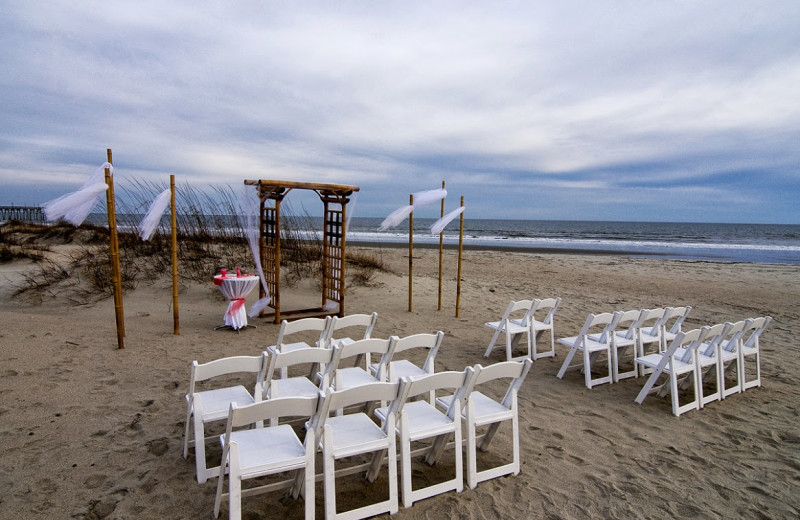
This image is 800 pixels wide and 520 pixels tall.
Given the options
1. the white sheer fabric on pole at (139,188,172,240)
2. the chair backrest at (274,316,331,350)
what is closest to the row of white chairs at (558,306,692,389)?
the chair backrest at (274,316,331,350)

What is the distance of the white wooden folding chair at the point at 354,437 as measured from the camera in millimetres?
2350

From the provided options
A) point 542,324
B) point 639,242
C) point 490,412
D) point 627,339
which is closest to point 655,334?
point 627,339

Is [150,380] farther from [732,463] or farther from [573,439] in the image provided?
[732,463]

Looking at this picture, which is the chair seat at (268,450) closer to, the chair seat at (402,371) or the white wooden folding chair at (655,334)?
the chair seat at (402,371)

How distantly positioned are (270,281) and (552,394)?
475 cm

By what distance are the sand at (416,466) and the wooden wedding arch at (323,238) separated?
0.82m

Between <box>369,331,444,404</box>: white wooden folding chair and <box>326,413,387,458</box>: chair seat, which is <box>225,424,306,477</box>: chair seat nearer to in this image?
<box>326,413,387,458</box>: chair seat

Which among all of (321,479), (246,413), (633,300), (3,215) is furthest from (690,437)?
(3,215)

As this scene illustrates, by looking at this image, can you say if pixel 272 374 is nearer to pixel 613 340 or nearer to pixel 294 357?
pixel 294 357

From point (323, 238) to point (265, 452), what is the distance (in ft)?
17.8

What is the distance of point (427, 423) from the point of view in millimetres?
2789

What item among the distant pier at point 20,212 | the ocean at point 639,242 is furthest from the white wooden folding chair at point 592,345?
the distant pier at point 20,212

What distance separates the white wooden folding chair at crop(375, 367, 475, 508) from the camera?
2604 millimetres

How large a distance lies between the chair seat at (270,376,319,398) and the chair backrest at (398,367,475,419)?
97 cm
